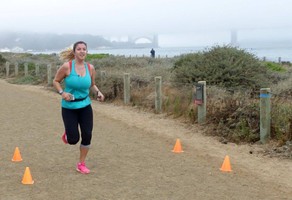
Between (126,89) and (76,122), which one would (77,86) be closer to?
(76,122)

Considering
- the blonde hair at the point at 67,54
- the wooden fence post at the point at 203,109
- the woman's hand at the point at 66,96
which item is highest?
the blonde hair at the point at 67,54

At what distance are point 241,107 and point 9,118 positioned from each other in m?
6.00

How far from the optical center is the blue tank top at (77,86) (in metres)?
5.86

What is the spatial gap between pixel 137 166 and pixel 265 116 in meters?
2.92

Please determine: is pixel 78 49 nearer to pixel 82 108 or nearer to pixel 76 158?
pixel 82 108

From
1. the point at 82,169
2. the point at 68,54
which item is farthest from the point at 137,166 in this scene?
the point at 68,54

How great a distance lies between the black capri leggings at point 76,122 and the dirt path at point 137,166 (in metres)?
0.54

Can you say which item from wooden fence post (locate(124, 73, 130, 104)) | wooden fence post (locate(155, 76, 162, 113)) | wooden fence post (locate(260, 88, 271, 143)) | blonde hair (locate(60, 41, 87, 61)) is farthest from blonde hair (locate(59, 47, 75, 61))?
wooden fence post (locate(124, 73, 130, 104))

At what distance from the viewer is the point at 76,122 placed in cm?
604

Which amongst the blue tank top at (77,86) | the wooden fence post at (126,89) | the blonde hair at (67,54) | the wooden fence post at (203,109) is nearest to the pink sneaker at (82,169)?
the blue tank top at (77,86)

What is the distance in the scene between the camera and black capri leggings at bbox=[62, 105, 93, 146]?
5984 millimetres

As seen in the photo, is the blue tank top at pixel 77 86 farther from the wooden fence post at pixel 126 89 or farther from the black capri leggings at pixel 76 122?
the wooden fence post at pixel 126 89

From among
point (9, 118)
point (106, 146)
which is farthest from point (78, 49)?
point (9, 118)

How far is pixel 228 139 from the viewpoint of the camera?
9.01 metres
